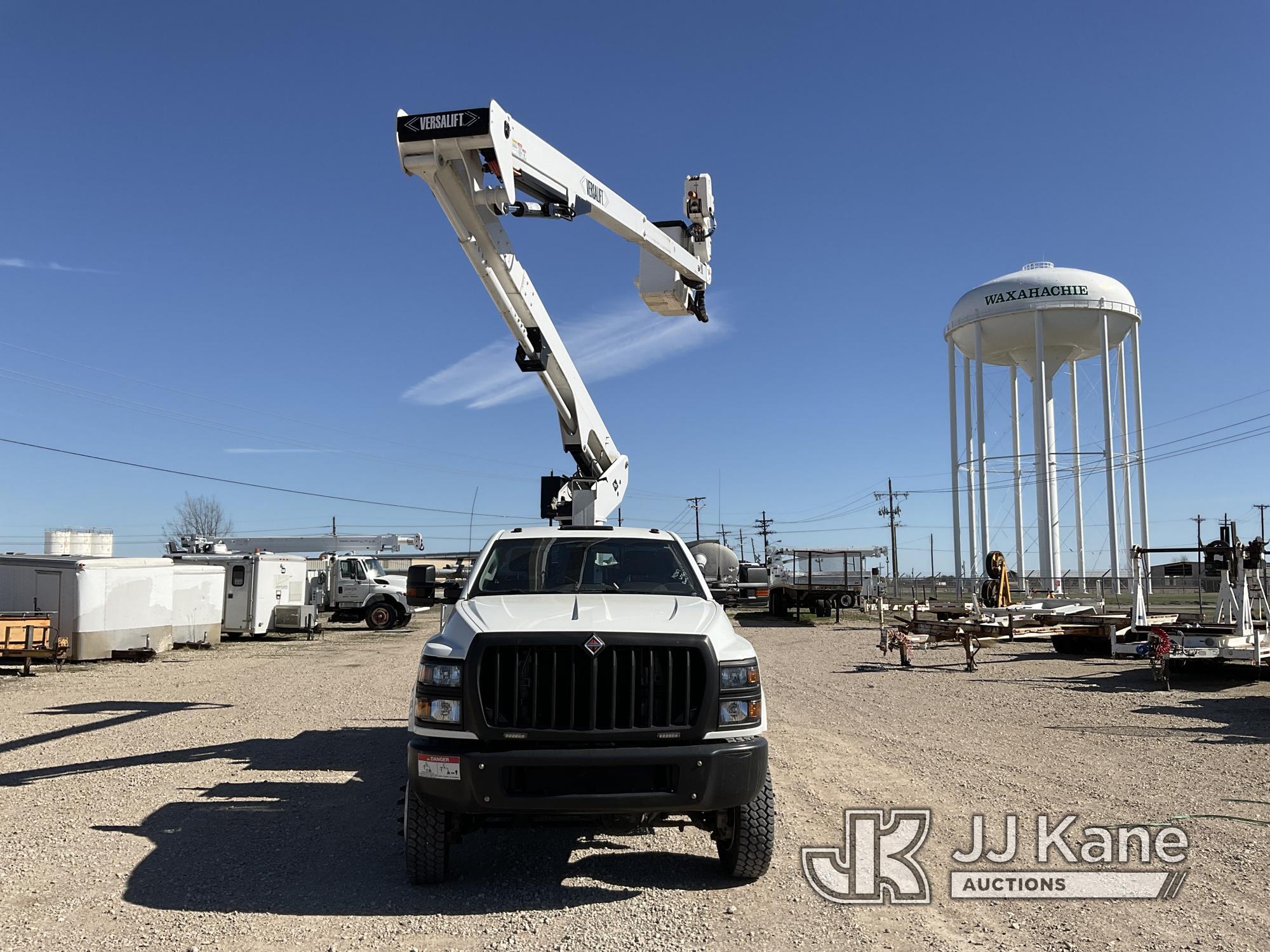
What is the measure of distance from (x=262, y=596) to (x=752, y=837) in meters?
24.1

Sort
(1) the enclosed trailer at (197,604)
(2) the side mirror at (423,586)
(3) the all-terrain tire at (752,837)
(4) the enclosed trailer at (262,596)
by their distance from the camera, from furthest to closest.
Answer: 1. (4) the enclosed trailer at (262,596)
2. (1) the enclosed trailer at (197,604)
3. (2) the side mirror at (423,586)
4. (3) the all-terrain tire at (752,837)

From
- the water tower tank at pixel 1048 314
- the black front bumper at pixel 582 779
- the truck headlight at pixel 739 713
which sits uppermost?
the water tower tank at pixel 1048 314

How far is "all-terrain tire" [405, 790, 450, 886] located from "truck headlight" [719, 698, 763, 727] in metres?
1.53

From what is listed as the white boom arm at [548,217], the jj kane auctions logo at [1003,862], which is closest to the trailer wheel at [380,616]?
the white boom arm at [548,217]

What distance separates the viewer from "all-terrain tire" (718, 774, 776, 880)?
487cm

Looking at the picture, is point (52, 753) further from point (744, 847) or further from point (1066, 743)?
point (1066, 743)

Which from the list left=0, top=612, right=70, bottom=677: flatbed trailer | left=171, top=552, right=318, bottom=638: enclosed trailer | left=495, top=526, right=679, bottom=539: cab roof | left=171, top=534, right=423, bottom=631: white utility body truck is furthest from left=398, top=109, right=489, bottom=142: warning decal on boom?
left=171, top=534, right=423, bottom=631: white utility body truck

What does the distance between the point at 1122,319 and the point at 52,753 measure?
1431 inches

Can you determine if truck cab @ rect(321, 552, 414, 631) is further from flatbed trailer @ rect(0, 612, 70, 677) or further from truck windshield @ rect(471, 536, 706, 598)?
truck windshield @ rect(471, 536, 706, 598)

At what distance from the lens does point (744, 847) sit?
16.1ft

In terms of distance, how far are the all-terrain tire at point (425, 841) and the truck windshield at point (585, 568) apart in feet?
5.06

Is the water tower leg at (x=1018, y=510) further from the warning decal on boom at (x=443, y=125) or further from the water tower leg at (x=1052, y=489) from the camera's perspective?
the warning decal on boom at (x=443, y=125)

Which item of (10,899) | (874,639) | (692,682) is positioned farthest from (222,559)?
(692,682)

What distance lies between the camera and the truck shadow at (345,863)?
4789 mm
